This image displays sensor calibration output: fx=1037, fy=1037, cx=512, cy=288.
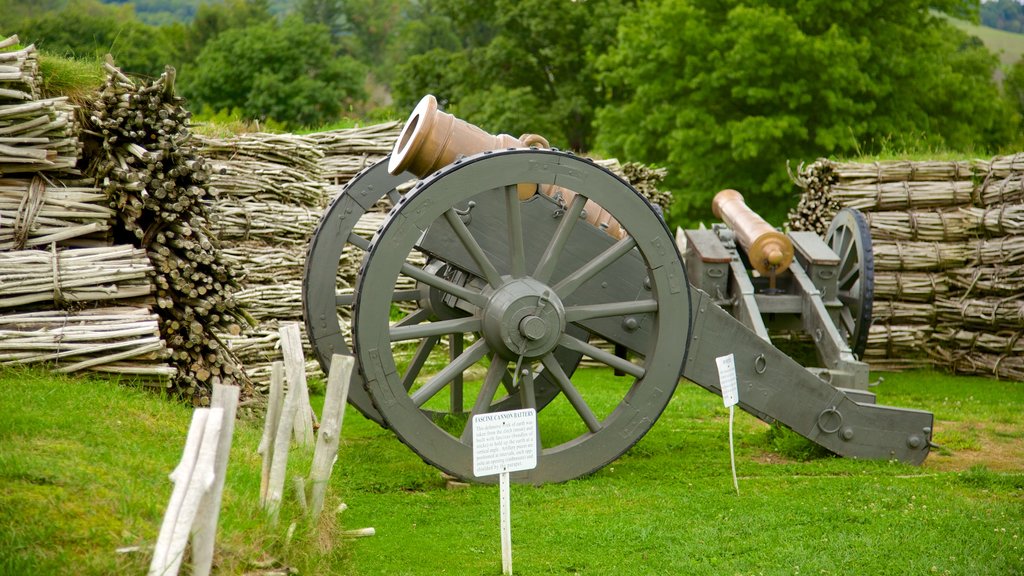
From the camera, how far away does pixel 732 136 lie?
22.6 metres

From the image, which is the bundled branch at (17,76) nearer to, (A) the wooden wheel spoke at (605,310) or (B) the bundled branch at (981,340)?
(A) the wooden wheel spoke at (605,310)

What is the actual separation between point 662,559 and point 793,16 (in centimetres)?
2057

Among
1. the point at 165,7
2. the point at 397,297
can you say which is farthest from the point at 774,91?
the point at 165,7

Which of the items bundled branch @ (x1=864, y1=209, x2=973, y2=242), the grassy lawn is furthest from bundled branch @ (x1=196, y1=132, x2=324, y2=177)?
bundled branch @ (x1=864, y1=209, x2=973, y2=242)

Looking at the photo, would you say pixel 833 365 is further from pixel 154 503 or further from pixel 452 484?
pixel 154 503

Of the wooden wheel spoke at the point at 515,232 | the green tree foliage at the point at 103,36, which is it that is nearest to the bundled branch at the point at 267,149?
the wooden wheel spoke at the point at 515,232

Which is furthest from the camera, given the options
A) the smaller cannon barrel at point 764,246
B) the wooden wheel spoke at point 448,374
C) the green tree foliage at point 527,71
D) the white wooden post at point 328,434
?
the green tree foliage at point 527,71

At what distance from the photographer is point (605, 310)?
21.0 ft

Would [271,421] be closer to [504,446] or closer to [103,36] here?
[504,446]

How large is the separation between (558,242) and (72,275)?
3.01m

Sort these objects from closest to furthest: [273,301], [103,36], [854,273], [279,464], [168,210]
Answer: [279,464] → [168,210] → [854,273] → [273,301] → [103,36]

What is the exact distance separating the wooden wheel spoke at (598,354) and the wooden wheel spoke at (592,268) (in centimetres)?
27

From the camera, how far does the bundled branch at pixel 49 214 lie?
650cm

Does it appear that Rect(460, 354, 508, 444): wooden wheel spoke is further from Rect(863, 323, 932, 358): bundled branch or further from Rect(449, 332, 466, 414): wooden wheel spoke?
Rect(863, 323, 932, 358): bundled branch
